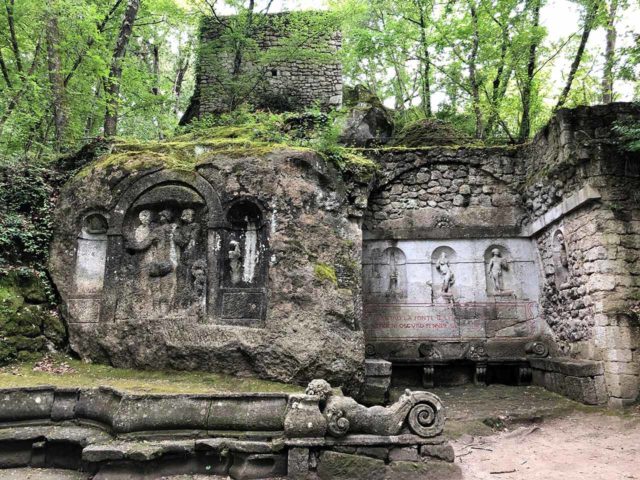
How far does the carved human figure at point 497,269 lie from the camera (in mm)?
8922

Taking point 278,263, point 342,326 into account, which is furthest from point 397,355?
point 278,263

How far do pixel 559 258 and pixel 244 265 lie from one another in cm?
550

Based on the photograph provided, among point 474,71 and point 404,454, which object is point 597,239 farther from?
point 474,71

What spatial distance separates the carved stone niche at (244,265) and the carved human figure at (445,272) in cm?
393

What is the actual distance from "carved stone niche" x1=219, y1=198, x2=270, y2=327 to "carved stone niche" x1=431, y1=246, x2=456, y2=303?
12.6 feet

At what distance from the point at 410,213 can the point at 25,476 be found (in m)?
7.42

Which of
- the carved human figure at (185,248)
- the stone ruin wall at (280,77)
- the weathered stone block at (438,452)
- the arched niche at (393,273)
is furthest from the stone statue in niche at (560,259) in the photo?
the stone ruin wall at (280,77)

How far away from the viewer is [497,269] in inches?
351

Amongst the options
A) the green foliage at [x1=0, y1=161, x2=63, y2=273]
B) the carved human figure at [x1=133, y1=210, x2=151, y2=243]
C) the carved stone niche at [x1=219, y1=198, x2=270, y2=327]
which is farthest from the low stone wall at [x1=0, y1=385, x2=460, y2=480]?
the green foliage at [x1=0, y1=161, x2=63, y2=273]

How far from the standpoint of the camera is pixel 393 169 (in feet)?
31.0

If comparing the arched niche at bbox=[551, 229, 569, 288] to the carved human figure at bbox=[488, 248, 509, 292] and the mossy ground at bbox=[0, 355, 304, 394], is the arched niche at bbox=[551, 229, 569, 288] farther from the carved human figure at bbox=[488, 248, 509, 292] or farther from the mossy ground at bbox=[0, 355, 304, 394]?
the mossy ground at bbox=[0, 355, 304, 394]

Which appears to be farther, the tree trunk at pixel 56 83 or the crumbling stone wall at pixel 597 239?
the tree trunk at pixel 56 83

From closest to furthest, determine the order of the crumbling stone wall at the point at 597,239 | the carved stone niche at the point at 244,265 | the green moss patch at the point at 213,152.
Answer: the crumbling stone wall at the point at 597,239 → the carved stone niche at the point at 244,265 → the green moss patch at the point at 213,152

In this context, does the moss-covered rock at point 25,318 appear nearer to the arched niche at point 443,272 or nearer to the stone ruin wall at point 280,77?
the arched niche at point 443,272
